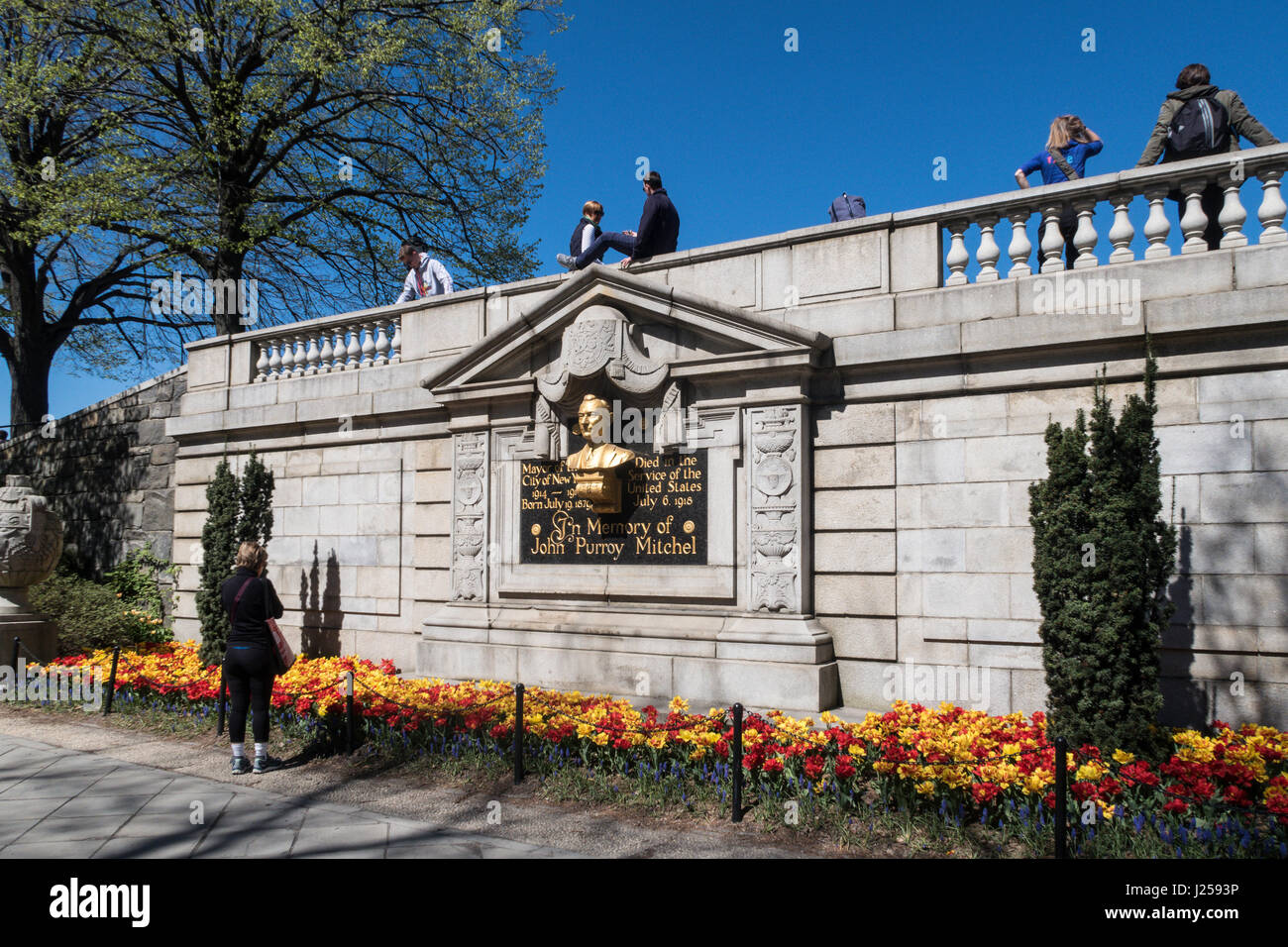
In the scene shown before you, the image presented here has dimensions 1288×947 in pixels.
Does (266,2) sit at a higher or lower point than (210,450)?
higher

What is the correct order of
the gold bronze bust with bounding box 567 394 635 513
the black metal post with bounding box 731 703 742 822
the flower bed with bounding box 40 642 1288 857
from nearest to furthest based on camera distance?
the flower bed with bounding box 40 642 1288 857 < the black metal post with bounding box 731 703 742 822 < the gold bronze bust with bounding box 567 394 635 513

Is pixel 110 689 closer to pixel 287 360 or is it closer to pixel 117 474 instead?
pixel 287 360

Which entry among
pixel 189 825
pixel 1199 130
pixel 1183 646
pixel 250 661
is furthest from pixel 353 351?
pixel 1183 646

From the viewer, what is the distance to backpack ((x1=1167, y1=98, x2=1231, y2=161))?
324 inches

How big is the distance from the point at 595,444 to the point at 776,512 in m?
2.17

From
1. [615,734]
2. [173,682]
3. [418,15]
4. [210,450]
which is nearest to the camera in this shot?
[615,734]

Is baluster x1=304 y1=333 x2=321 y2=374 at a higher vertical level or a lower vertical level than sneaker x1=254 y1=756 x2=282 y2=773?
→ higher

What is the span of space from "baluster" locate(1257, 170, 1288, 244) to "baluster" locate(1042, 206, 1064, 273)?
4.98ft

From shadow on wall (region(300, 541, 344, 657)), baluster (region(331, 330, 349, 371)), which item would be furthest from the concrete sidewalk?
baluster (region(331, 330, 349, 371))

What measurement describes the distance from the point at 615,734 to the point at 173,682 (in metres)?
6.36

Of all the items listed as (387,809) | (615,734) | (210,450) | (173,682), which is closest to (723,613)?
(615,734)

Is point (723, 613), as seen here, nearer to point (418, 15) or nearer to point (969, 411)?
point (969, 411)

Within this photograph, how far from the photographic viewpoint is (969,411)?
857 cm

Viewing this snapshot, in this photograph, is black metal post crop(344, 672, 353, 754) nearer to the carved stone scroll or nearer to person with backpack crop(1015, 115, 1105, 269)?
the carved stone scroll
